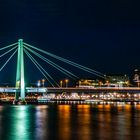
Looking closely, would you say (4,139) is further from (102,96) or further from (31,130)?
(102,96)

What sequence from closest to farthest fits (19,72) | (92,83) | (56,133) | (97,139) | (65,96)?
(97,139) → (56,133) → (19,72) → (92,83) → (65,96)

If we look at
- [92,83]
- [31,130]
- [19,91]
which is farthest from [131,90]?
[31,130]

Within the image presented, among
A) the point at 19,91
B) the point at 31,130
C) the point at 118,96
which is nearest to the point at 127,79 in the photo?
the point at 118,96

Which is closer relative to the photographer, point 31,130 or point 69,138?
point 69,138

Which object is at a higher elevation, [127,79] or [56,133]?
[127,79]

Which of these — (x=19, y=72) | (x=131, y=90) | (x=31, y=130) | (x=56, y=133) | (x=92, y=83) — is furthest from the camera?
(x=92, y=83)

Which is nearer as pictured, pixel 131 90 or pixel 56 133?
pixel 56 133

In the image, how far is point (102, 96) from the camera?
128250 mm

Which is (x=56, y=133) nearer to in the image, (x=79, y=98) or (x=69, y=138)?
(x=69, y=138)

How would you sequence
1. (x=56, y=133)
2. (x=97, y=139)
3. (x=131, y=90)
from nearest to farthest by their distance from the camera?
(x=97, y=139) → (x=56, y=133) → (x=131, y=90)

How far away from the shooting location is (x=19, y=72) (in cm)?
6419

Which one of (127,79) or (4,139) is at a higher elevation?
(127,79)

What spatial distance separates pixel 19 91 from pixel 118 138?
45.6 meters

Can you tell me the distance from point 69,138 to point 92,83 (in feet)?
336
